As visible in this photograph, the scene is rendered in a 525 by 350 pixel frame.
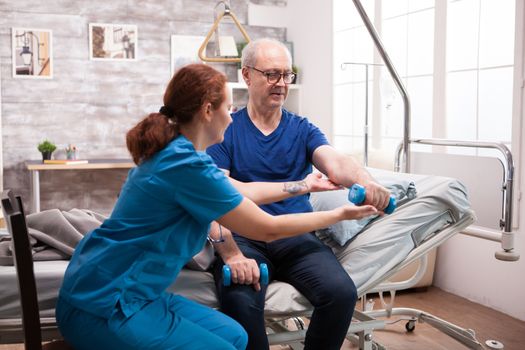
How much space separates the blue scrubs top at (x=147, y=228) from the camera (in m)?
1.49

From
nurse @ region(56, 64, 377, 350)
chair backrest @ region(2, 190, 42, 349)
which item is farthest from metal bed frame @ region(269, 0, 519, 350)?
chair backrest @ region(2, 190, 42, 349)

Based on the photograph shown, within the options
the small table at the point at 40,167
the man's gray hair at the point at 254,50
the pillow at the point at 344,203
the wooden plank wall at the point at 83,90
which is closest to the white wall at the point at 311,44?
the wooden plank wall at the point at 83,90

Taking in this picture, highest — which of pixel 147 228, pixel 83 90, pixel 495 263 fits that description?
pixel 83 90

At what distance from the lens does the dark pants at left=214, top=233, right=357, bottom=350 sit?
71.3 inches

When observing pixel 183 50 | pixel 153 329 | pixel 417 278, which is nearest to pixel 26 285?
pixel 153 329

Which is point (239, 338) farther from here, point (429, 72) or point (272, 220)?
point (429, 72)

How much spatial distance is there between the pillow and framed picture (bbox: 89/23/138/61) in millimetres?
2963

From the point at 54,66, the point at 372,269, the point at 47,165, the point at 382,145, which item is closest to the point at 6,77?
the point at 54,66

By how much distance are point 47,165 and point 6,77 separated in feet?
2.85

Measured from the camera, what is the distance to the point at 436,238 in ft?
7.21

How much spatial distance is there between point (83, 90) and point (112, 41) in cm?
44

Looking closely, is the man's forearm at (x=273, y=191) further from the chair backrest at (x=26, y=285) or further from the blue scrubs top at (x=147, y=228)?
the chair backrest at (x=26, y=285)

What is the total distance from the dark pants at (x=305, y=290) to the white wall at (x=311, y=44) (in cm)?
292

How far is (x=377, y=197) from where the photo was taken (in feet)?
5.97
